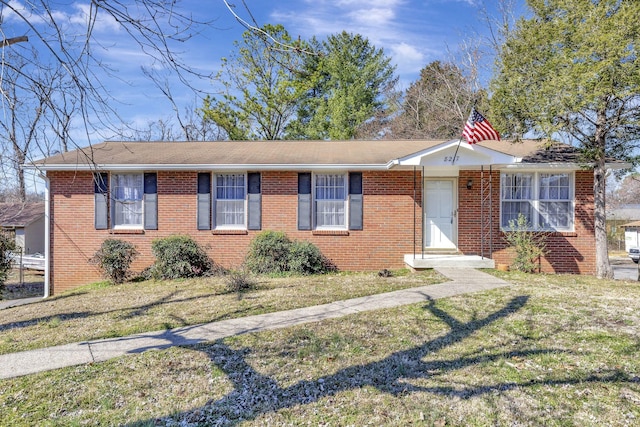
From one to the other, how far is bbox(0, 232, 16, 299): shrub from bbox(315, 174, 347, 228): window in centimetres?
936

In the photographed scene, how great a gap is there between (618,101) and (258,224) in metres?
10.1

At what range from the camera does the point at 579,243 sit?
10.8 meters

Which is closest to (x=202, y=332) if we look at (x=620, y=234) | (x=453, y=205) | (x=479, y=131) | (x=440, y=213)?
(x=479, y=131)

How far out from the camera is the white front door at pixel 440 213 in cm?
1120

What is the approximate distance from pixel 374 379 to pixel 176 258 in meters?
7.84

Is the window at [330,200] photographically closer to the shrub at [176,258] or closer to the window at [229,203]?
the window at [229,203]

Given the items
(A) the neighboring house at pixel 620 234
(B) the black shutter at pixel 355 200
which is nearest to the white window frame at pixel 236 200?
(B) the black shutter at pixel 355 200

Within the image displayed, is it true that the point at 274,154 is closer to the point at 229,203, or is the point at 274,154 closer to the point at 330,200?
the point at 229,203

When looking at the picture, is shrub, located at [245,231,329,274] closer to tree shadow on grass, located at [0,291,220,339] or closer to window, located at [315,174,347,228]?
window, located at [315,174,347,228]

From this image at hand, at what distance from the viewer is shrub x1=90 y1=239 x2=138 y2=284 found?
10359 mm

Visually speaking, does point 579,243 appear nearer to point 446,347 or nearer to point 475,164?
point 475,164

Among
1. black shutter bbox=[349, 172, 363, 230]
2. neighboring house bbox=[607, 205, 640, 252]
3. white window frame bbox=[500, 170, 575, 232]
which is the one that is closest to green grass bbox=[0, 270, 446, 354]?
black shutter bbox=[349, 172, 363, 230]

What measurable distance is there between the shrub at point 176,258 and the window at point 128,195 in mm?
1276

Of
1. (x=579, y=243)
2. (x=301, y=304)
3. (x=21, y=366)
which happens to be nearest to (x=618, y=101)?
(x=579, y=243)
